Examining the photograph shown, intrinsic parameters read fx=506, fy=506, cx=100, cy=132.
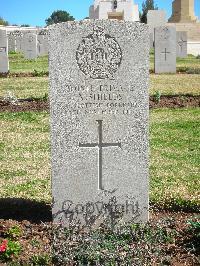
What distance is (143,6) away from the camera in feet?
241

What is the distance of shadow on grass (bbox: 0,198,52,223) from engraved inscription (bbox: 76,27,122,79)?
1.49 meters

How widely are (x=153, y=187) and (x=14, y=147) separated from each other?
2.89m

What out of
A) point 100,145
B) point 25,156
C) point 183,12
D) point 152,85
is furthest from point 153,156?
point 183,12

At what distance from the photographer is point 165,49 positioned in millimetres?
18734

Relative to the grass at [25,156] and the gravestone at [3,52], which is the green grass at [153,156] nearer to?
the grass at [25,156]

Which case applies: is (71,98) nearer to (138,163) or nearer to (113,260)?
(138,163)

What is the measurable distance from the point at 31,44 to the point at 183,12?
122 ft

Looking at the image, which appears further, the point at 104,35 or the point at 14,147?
the point at 14,147

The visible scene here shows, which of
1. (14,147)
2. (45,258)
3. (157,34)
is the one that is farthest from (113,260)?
(157,34)

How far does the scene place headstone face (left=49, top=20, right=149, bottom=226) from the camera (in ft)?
14.1

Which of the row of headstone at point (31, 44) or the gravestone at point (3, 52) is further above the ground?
the row of headstone at point (31, 44)

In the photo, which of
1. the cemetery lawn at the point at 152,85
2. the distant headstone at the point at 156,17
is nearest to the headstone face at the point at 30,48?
the cemetery lawn at the point at 152,85

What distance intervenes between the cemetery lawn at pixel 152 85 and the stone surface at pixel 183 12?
43204 mm

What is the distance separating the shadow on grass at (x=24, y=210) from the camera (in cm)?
488
